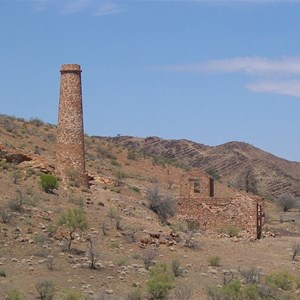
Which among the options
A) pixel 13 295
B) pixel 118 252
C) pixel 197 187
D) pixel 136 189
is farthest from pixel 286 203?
pixel 13 295

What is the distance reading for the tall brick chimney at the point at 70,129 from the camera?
122 ft

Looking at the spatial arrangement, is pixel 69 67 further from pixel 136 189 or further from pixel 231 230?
pixel 136 189

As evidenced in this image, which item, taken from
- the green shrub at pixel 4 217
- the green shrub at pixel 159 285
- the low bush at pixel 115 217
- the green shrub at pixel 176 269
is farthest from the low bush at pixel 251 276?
the green shrub at pixel 4 217

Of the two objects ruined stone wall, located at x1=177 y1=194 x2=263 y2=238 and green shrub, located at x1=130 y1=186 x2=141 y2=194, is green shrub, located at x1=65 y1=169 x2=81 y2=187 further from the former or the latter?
green shrub, located at x1=130 y1=186 x2=141 y2=194

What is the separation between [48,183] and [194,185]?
9.97 metres

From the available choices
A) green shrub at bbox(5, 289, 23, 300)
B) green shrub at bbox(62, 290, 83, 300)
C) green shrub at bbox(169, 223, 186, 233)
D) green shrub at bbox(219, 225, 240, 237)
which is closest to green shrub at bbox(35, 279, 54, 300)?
green shrub at bbox(62, 290, 83, 300)

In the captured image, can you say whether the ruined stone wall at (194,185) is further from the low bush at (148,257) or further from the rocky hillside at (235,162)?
the rocky hillside at (235,162)

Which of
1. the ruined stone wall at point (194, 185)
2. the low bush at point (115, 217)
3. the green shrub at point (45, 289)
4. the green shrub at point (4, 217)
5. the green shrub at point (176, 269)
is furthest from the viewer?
the ruined stone wall at point (194, 185)

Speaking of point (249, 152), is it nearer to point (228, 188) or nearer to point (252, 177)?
point (252, 177)

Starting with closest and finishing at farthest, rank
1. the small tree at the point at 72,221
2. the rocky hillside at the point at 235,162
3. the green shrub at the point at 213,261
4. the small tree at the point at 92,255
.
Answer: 1. the small tree at the point at 92,255
2. the small tree at the point at 72,221
3. the green shrub at the point at 213,261
4. the rocky hillside at the point at 235,162

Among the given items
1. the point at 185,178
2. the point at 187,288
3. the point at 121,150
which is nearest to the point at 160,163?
the point at 121,150

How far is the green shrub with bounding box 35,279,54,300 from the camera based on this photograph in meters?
21.9

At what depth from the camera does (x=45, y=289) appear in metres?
22.0

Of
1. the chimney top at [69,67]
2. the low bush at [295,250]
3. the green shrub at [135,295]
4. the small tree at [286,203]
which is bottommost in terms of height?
the green shrub at [135,295]
